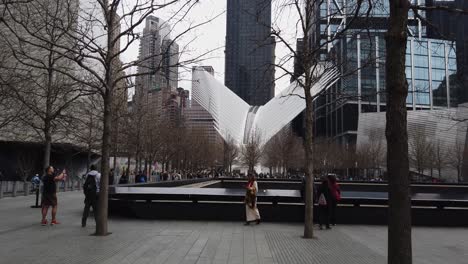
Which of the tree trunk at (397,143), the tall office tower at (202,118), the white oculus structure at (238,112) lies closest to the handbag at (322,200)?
the tree trunk at (397,143)

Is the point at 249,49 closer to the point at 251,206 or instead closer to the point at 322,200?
the point at 251,206

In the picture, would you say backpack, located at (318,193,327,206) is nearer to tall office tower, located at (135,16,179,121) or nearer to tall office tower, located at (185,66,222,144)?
tall office tower, located at (135,16,179,121)

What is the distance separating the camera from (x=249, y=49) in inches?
525

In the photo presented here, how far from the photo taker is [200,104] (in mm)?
82625

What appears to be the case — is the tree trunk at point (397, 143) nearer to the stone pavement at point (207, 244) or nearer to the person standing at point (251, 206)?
the stone pavement at point (207, 244)

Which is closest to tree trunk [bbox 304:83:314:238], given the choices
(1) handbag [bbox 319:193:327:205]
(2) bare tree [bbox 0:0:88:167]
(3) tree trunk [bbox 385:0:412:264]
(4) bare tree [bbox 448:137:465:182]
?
(1) handbag [bbox 319:193:327:205]

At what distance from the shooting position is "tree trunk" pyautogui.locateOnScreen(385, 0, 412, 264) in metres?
4.17

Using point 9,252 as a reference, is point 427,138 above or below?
above

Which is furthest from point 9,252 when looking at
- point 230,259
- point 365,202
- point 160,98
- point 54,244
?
point 160,98

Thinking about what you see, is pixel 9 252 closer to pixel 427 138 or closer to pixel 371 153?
pixel 371 153

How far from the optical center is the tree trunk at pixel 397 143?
4.17 m

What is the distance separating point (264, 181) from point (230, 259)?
26.3 metres

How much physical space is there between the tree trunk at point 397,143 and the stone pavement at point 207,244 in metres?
4.18

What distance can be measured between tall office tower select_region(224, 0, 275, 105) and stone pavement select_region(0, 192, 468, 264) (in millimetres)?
4036
